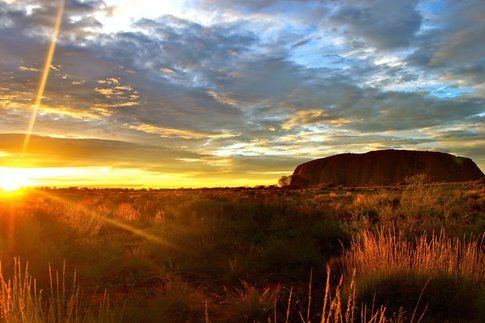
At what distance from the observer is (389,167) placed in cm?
11225

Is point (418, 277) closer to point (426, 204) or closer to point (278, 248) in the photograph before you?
point (278, 248)

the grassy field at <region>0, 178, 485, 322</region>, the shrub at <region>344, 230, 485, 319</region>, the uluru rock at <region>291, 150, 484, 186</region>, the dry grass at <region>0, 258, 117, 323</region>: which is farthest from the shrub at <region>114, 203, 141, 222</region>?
the uluru rock at <region>291, 150, 484, 186</region>

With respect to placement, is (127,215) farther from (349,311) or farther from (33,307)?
(33,307)

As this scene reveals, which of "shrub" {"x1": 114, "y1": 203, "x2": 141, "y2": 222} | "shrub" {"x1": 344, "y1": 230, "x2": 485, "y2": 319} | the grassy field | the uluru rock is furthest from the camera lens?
the uluru rock

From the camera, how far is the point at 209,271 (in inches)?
366

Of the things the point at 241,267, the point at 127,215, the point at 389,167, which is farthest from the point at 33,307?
the point at 389,167

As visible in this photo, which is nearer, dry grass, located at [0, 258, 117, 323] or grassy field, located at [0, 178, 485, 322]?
dry grass, located at [0, 258, 117, 323]

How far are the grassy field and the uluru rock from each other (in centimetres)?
9714

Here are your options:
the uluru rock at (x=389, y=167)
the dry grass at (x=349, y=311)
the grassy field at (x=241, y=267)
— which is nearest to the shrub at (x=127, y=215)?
the grassy field at (x=241, y=267)

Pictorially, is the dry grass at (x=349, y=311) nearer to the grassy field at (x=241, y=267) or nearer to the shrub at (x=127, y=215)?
the grassy field at (x=241, y=267)

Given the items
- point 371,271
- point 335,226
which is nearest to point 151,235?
point 335,226

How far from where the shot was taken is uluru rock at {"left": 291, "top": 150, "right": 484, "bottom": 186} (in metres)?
110

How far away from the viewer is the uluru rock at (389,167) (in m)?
110

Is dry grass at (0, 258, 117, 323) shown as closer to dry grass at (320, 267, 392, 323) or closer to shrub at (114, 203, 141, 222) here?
dry grass at (320, 267, 392, 323)
